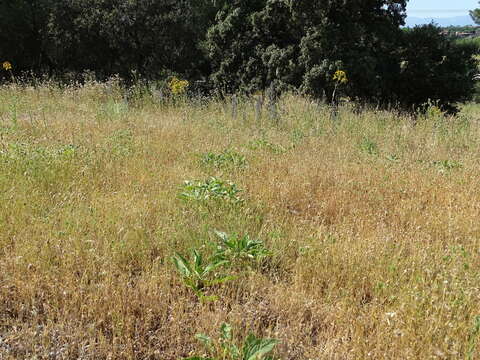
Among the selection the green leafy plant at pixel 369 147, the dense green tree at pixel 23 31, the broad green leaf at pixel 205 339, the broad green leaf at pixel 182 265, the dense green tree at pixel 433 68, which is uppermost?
the dense green tree at pixel 23 31

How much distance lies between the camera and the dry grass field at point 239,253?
7.38 feet

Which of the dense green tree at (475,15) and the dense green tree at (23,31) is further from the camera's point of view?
the dense green tree at (475,15)

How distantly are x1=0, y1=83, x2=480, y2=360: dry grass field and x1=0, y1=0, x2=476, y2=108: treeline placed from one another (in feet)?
18.2

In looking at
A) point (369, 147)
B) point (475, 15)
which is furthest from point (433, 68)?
point (475, 15)

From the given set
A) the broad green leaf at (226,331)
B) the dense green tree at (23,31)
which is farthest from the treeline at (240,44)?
the broad green leaf at (226,331)

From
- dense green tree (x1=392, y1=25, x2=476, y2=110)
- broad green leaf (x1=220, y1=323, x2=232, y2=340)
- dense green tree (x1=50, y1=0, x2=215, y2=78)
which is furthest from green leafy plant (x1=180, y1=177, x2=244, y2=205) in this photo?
dense green tree (x1=392, y1=25, x2=476, y2=110)

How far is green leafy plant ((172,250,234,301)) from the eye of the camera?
2.60m

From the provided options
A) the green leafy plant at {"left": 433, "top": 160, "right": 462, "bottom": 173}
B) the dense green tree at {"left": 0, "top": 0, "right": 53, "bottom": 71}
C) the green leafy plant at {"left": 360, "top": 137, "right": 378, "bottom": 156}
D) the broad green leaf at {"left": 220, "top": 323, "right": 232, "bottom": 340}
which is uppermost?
the dense green tree at {"left": 0, "top": 0, "right": 53, "bottom": 71}

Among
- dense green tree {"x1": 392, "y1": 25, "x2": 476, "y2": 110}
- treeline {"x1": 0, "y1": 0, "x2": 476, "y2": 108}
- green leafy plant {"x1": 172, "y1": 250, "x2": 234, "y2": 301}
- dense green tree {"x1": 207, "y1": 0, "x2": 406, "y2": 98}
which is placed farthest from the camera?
dense green tree {"x1": 392, "y1": 25, "x2": 476, "y2": 110}

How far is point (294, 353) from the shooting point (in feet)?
7.12

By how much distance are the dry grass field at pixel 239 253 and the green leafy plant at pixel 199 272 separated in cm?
3

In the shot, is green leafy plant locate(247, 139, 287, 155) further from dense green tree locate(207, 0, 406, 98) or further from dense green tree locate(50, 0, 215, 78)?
dense green tree locate(50, 0, 215, 78)

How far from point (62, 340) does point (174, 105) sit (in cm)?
664

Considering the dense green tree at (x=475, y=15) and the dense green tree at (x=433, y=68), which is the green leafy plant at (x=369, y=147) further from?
the dense green tree at (x=475, y=15)
